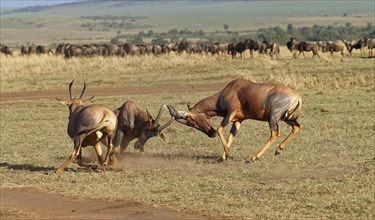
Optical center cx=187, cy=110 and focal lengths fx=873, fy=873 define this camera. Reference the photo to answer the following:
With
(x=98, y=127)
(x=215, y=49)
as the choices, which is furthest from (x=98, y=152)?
(x=215, y=49)

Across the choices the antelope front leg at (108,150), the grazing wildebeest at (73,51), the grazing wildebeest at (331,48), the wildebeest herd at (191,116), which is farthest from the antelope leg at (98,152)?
the grazing wildebeest at (331,48)

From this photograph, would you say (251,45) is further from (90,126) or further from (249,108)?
(90,126)

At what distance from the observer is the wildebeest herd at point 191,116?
13.0 meters

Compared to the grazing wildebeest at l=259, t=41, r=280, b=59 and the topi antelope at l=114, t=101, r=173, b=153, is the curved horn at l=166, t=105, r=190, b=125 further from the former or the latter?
the grazing wildebeest at l=259, t=41, r=280, b=59

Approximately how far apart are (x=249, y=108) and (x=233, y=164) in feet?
3.52

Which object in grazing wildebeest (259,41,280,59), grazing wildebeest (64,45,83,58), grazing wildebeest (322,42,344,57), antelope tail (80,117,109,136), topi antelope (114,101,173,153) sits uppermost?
antelope tail (80,117,109,136)

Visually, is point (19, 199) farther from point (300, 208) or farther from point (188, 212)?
point (300, 208)

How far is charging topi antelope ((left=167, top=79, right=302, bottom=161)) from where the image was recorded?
13.6m

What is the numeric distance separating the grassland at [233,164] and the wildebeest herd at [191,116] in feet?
1.06

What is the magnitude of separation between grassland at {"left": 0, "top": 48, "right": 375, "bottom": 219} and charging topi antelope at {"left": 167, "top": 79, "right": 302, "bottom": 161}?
0.46m

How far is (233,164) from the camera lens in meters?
13.3

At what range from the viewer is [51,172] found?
1323 cm

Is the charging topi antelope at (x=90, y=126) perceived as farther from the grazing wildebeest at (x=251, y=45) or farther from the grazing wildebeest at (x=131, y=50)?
the grazing wildebeest at (x=131, y=50)

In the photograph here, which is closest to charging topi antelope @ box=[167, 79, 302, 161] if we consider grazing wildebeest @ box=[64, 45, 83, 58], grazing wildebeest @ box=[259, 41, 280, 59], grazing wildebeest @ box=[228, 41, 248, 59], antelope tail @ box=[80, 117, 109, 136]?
antelope tail @ box=[80, 117, 109, 136]
